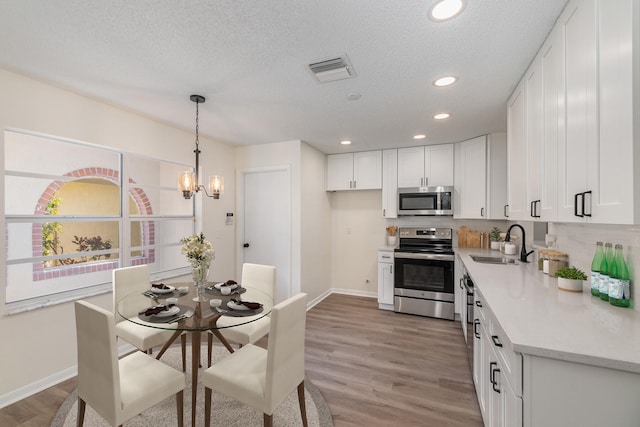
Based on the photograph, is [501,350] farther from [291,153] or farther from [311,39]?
[291,153]

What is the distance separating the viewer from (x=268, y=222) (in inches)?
163

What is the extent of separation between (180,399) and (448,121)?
3.48 metres

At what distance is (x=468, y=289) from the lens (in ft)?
7.66

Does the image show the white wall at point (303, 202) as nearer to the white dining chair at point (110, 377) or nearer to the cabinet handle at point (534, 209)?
the white dining chair at point (110, 377)

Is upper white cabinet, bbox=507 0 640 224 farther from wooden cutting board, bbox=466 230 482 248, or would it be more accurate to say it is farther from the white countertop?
wooden cutting board, bbox=466 230 482 248

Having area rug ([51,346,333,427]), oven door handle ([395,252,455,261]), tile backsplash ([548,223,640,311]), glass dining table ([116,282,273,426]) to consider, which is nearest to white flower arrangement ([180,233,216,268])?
glass dining table ([116,282,273,426])

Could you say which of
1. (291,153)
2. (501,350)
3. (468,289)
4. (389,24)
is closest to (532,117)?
(389,24)

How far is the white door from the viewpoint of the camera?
400 cm

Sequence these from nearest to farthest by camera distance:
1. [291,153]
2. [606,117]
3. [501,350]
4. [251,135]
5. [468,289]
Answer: [606,117] < [501,350] < [468,289] < [251,135] < [291,153]

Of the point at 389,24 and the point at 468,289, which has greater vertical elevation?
the point at 389,24

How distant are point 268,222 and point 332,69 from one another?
8.59 ft

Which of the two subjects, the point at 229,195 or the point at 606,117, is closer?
the point at 606,117

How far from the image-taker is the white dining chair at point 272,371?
1485 millimetres

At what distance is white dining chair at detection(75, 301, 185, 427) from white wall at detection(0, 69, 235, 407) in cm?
105
